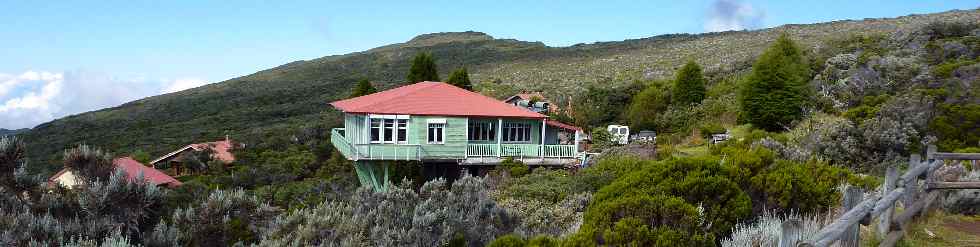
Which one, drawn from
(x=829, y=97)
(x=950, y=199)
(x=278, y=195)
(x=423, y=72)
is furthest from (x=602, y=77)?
(x=950, y=199)

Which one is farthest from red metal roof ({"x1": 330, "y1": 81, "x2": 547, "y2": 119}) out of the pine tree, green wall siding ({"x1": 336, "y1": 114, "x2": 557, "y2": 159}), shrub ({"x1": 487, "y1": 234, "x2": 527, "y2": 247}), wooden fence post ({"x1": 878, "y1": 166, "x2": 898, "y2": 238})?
wooden fence post ({"x1": 878, "y1": 166, "x2": 898, "y2": 238})

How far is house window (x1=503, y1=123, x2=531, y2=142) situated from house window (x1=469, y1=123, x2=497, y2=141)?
454 mm

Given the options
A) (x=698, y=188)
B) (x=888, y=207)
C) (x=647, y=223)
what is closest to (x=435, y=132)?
(x=698, y=188)

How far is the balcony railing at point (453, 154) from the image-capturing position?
A: 66.0 feet

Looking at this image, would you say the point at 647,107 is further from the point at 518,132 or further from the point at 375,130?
the point at 375,130

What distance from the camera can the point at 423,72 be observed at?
34594 millimetres

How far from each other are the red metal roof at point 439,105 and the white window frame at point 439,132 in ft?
0.91

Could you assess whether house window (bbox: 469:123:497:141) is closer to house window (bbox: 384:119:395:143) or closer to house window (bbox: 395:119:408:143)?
house window (bbox: 395:119:408:143)

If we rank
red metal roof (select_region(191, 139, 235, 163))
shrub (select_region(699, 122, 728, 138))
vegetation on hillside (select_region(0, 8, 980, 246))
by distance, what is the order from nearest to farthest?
vegetation on hillside (select_region(0, 8, 980, 246)), shrub (select_region(699, 122, 728, 138)), red metal roof (select_region(191, 139, 235, 163))

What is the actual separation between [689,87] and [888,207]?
78.1ft

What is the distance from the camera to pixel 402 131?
21.0 meters

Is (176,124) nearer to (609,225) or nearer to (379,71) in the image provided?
(379,71)

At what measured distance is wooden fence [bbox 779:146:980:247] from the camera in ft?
11.8

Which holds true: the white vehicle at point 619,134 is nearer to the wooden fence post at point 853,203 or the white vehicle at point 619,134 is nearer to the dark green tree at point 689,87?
the dark green tree at point 689,87
